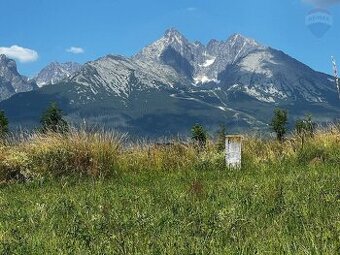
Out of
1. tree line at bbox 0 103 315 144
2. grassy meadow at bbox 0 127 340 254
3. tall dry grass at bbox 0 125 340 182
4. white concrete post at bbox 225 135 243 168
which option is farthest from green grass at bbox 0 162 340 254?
tree line at bbox 0 103 315 144

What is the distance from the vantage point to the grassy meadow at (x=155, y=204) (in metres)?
5.52

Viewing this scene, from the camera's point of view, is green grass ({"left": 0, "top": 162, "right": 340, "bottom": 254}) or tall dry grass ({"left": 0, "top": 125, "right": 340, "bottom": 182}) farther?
tall dry grass ({"left": 0, "top": 125, "right": 340, "bottom": 182})

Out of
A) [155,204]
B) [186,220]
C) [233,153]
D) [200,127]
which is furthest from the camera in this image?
[200,127]

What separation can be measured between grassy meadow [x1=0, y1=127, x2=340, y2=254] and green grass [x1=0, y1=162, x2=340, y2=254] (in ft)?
0.05

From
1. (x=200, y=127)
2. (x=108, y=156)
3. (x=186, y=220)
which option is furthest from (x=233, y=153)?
(x=200, y=127)

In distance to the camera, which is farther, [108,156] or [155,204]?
[108,156]

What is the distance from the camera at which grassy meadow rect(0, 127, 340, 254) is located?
5520mm

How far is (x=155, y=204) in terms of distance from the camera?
28.1ft

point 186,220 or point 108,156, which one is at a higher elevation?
point 108,156

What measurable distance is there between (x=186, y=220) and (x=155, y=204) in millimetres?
1775

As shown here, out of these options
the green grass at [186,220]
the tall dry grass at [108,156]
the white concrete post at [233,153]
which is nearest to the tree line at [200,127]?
the tall dry grass at [108,156]

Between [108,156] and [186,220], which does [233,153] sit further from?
[186,220]

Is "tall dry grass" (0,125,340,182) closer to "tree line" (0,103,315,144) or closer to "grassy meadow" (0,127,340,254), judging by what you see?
"grassy meadow" (0,127,340,254)

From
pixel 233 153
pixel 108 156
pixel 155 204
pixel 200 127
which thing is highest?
pixel 200 127
